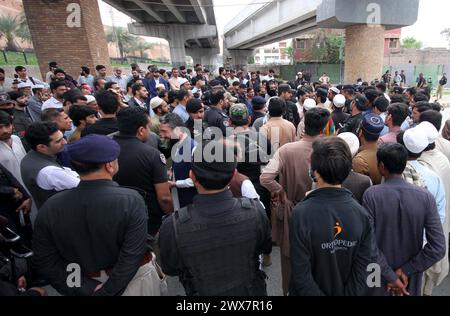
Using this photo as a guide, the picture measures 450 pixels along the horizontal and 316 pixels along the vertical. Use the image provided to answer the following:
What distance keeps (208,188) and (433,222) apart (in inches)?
58.0

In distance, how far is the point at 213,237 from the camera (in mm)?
1441

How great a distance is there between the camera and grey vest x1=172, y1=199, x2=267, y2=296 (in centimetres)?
143

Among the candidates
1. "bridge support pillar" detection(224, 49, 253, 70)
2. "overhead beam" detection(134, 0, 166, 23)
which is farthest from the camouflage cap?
"bridge support pillar" detection(224, 49, 253, 70)

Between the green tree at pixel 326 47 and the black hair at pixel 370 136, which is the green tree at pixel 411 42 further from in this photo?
the black hair at pixel 370 136

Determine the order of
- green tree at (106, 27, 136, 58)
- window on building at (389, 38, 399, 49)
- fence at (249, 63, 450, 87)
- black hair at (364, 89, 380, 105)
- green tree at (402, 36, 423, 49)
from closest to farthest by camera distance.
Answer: black hair at (364, 89, 380, 105), fence at (249, 63, 450, 87), window on building at (389, 38, 399, 49), green tree at (402, 36, 423, 49), green tree at (106, 27, 136, 58)

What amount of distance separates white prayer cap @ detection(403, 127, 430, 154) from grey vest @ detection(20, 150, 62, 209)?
281 centimetres

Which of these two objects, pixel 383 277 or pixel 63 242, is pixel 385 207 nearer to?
pixel 383 277

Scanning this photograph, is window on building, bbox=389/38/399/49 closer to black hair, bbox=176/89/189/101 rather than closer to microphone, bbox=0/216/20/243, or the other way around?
black hair, bbox=176/89/189/101

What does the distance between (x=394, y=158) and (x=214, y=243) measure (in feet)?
4.23

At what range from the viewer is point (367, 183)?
6.51 ft

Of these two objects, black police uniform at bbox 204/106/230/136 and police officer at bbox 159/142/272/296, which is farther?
black police uniform at bbox 204/106/230/136

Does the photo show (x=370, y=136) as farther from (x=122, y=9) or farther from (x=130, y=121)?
(x=122, y=9)

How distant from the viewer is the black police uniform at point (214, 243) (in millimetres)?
1438
